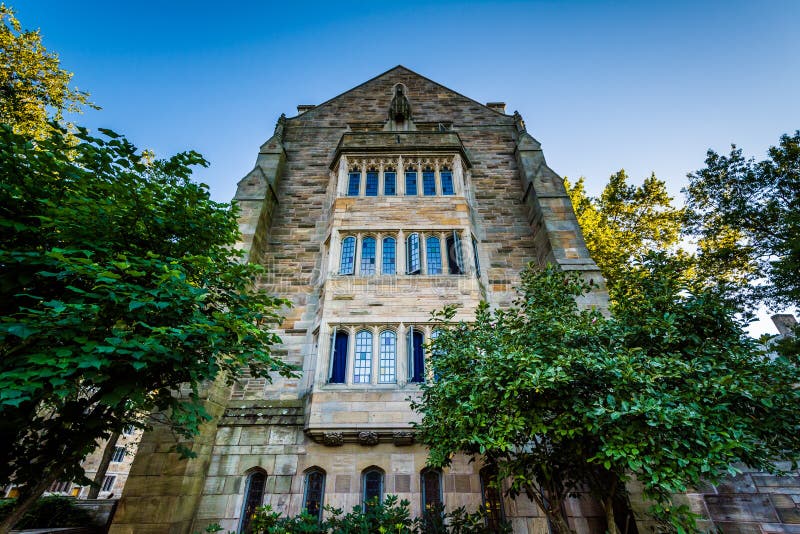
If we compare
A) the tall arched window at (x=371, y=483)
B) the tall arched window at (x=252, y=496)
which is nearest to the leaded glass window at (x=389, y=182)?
the tall arched window at (x=371, y=483)

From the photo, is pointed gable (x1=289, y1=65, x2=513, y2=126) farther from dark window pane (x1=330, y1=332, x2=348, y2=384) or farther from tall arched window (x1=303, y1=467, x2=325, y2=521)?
tall arched window (x1=303, y1=467, x2=325, y2=521)

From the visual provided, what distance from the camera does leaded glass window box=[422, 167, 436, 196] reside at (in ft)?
40.0

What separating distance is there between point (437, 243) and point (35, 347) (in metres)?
8.79

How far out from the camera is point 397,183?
12.2m

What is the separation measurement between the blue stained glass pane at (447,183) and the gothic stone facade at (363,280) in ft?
0.23

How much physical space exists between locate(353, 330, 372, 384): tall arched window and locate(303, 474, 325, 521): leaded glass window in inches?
84.5

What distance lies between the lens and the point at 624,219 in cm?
1841

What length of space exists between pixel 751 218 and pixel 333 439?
17.6m

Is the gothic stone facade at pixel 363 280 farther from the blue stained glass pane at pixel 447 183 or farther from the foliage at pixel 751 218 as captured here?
the foliage at pixel 751 218

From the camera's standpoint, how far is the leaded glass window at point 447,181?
39.9 feet

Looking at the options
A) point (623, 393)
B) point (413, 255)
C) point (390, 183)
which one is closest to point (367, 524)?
point (623, 393)

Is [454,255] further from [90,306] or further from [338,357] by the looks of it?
[90,306]

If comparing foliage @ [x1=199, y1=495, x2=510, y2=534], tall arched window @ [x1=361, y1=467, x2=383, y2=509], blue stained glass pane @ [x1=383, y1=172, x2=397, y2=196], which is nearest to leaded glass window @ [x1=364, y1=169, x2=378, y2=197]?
blue stained glass pane @ [x1=383, y1=172, x2=397, y2=196]

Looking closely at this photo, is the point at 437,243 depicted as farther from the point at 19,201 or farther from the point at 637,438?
the point at 19,201
